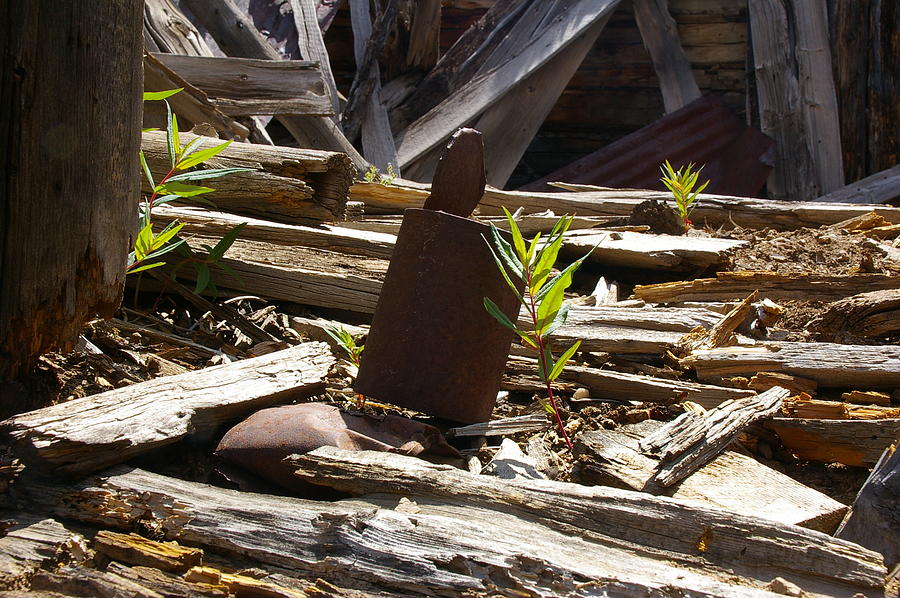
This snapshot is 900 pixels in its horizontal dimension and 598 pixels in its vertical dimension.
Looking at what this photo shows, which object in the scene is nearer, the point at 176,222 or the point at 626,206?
the point at 176,222

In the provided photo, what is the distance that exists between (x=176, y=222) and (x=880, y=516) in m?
2.31

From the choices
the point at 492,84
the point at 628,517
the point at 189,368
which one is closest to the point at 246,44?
the point at 492,84

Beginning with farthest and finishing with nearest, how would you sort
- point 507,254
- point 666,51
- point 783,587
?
point 666,51 < point 507,254 < point 783,587

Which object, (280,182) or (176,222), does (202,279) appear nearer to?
A: (176,222)

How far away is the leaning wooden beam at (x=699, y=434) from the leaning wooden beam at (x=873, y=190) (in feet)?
13.1

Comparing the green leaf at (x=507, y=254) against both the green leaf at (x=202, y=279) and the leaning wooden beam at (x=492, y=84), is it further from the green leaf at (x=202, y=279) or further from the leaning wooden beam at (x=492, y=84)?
the leaning wooden beam at (x=492, y=84)

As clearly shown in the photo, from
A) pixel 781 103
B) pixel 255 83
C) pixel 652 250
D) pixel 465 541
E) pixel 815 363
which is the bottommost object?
pixel 465 541

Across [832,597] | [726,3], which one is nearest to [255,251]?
[832,597]

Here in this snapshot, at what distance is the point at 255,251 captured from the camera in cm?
286

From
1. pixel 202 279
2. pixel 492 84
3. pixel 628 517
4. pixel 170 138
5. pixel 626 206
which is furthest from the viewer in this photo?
pixel 492 84

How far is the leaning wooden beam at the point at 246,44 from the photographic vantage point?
5.34 meters

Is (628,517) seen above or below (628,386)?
below

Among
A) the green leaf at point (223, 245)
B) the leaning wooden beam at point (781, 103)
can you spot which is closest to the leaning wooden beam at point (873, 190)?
the leaning wooden beam at point (781, 103)

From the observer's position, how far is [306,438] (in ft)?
5.75
